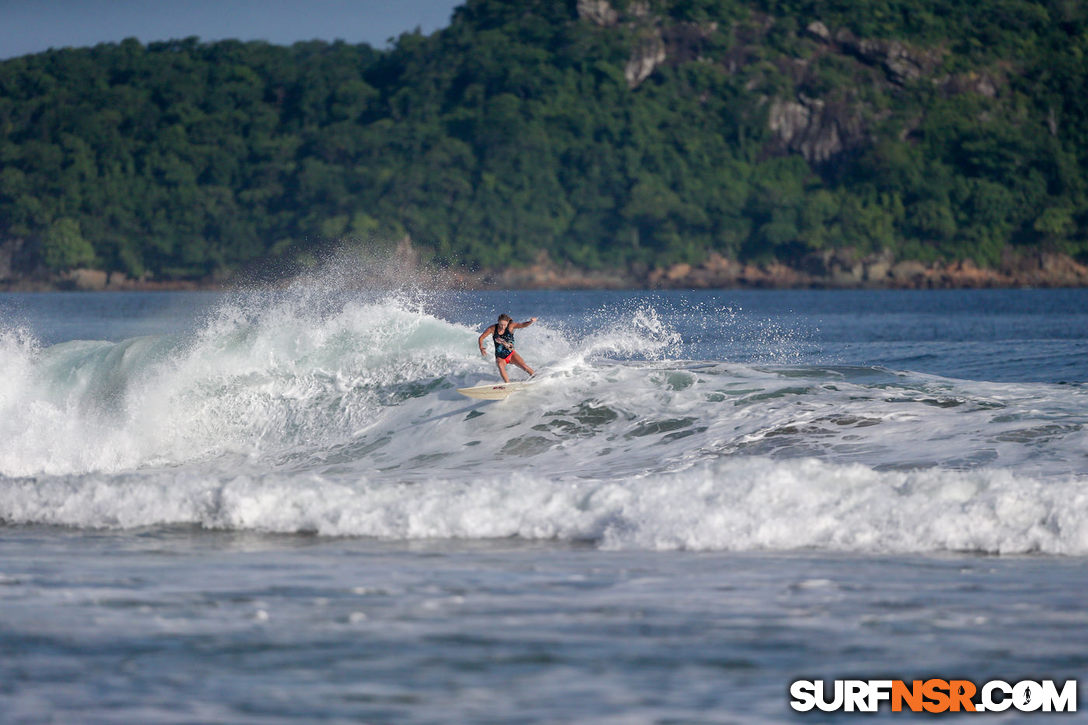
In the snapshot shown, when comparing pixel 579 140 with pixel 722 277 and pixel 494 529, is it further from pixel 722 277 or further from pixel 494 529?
pixel 494 529

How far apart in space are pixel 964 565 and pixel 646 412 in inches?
280

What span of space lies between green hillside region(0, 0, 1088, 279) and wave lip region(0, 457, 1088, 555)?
119 metres

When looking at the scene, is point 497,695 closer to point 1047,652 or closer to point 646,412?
point 1047,652

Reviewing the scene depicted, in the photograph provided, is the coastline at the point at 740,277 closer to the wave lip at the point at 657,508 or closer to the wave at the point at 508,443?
the wave at the point at 508,443

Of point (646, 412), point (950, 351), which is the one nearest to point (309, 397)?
point (646, 412)

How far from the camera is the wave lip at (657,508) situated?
39.2ft

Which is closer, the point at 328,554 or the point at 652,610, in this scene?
the point at 652,610

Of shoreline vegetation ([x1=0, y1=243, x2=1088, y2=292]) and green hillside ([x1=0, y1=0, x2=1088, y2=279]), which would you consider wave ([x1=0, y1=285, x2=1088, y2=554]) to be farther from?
green hillside ([x1=0, y1=0, x2=1088, y2=279])

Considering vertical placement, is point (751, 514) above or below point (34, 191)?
below

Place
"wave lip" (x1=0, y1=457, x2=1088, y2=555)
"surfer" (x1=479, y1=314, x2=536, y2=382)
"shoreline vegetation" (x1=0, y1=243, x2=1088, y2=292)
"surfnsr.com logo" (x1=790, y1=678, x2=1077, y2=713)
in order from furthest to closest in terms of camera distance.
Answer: "shoreline vegetation" (x1=0, y1=243, x2=1088, y2=292), "surfer" (x1=479, y1=314, x2=536, y2=382), "wave lip" (x1=0, y1=457, x2=1088, y2=555), "surfnsr.com logo" (x1=790, y1=678, x2=1077, y2=713)

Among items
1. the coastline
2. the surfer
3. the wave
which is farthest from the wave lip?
the coastline

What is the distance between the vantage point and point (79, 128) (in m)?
152

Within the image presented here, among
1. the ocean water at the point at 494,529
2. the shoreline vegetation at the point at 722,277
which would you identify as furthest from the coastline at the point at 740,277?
the ocean water at the point at 494,529

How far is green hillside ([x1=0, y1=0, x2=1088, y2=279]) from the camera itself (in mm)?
138750
